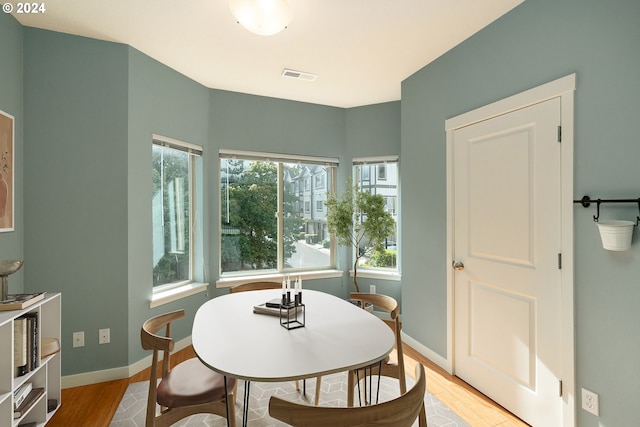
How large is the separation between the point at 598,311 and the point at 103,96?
3.60 metres

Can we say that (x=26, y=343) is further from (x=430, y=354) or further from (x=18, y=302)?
(x=430, y=354)

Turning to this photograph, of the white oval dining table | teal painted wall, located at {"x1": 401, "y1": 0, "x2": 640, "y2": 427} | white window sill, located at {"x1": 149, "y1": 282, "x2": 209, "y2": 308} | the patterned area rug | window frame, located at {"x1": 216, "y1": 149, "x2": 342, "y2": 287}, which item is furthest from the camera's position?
window frame, located at {"x1": 216, "y1": 149, "x2": 342, "y2": 287}

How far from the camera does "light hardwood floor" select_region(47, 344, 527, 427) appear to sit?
2074 millimetres

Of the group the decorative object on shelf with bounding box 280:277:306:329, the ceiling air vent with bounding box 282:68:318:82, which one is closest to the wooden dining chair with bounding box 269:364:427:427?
the decorative object on shelf with bounding box 280:277:306:329

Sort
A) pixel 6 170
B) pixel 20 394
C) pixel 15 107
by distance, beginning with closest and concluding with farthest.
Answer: pixel 20 394 < pixel 6 170 < pixel 15 107

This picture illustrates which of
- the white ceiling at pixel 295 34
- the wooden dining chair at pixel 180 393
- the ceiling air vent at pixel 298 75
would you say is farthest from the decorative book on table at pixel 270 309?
the ceiling air vent at pixel 298 75

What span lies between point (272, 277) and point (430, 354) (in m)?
1.87

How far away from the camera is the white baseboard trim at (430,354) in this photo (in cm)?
272

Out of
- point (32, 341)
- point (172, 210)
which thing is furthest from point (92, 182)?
point (32, 341)

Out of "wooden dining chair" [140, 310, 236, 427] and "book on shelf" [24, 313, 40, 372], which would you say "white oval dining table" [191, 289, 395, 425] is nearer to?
"wooden dining chair" [140, 310, 236, 427]

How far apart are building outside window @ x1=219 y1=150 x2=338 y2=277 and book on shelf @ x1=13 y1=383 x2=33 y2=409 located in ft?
6.41

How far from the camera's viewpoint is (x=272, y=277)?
3812 millimetres

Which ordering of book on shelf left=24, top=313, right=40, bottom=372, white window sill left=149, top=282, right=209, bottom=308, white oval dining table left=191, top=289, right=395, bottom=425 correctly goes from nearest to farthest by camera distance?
1. white oval dining table left=191, top=289, right=395, bottom=425
2. book on shelf left=24, top=313, right=40, bottom=372
3. white window sill left=149, top=282, right=209, bottom=308

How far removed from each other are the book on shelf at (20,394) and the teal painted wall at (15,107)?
0.75 meters
